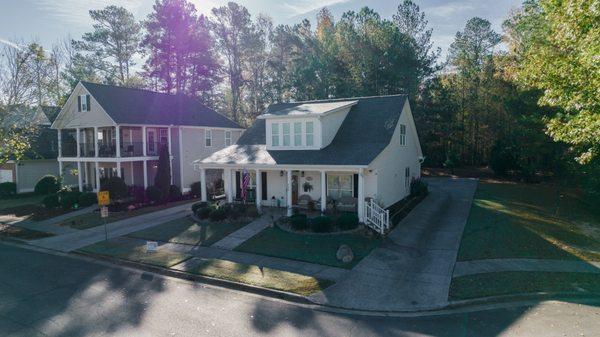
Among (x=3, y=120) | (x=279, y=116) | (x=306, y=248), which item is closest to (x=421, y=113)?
(x=279, y=116)

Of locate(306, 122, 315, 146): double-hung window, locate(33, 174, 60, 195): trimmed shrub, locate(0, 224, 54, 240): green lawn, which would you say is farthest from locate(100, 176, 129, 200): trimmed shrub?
locate(306, 122, 315, 146): double-hung window

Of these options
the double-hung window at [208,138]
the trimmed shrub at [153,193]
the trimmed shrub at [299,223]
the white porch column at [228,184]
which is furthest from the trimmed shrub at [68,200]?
the trimmed shrub at [299,223]

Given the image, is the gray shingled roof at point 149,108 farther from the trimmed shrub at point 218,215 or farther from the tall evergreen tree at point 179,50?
the tall evergreen tree at point 179,50

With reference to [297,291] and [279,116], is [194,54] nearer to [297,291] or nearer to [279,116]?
[279,116]

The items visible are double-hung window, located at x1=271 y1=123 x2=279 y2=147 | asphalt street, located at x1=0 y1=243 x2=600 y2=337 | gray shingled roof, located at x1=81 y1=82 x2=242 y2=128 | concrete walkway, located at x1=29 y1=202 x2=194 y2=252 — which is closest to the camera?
asphalt street, located at x1=0 y1=243 x2=600 y2=337

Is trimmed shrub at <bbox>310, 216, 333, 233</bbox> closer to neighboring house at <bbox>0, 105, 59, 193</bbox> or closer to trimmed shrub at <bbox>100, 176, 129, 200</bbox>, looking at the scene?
trimmed shrub at <bbox>100, 176, 129, 200</bbox>

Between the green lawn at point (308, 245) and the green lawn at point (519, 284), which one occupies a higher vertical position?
the green lawn at point (308, 245)

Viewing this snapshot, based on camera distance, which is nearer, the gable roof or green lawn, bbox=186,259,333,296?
green lawn, bbox=186,259,333,296
